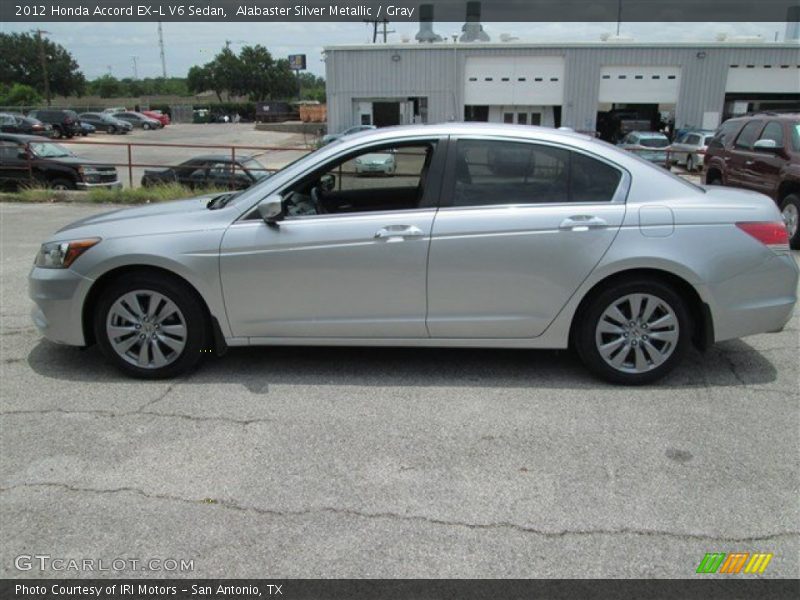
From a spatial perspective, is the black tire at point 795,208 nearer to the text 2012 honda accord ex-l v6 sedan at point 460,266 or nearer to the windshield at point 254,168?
the text 2012 honda accord ex-l v6 sedan at point 460,266

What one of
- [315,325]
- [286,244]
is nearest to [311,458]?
[315,325]

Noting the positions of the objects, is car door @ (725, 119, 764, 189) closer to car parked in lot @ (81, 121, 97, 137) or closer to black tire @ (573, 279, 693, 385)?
black tire @ (573, 279, 693, 385)

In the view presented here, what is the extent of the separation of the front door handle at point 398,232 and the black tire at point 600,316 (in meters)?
1.19

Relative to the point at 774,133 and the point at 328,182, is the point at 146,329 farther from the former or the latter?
the point at 774,133

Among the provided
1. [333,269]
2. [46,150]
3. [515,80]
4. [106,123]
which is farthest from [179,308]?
[106,123]

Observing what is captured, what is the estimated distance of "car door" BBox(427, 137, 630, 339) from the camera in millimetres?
4160

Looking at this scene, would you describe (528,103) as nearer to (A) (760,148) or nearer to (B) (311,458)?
(A) (760,148)

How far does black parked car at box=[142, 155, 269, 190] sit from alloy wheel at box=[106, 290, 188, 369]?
444 inches

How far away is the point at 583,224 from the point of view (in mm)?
4156

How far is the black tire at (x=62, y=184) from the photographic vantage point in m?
16.6

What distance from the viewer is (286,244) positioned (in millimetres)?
4250

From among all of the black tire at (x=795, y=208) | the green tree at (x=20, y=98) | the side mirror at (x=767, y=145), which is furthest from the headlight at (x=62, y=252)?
the green tree at (x=20, y=98)

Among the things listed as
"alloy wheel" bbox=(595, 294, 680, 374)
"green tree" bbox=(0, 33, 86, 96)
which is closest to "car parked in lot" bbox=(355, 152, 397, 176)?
"alloy wheel" bbox=(595, 294, 680, 374)

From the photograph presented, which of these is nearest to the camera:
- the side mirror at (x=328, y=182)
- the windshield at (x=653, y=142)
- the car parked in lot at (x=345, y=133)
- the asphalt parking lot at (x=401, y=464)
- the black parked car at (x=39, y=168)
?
the asphalt parking lot at (x=401, y=464)
